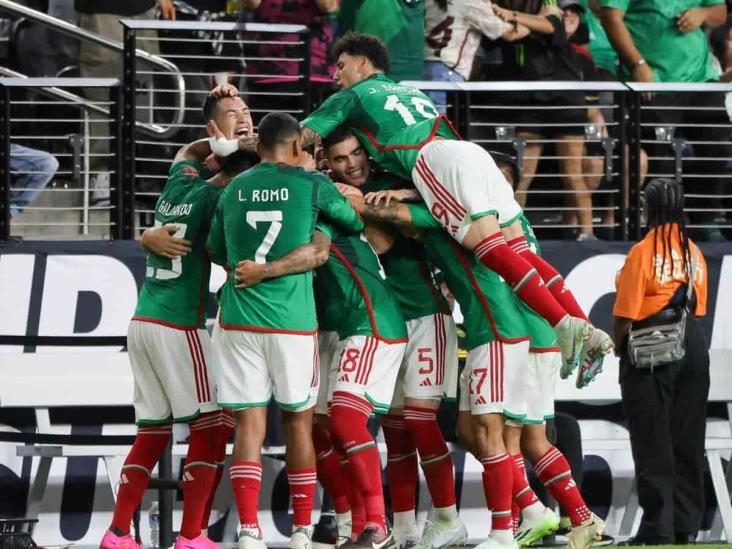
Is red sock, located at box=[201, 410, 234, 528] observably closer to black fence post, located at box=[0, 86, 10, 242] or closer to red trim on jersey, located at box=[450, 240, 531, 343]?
red trim on jersey, located at box=[450, 240, 531, 343]

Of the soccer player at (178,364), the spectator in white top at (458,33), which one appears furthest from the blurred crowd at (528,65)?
the soccer player at (178,364)

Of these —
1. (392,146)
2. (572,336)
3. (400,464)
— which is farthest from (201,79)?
(572,336)

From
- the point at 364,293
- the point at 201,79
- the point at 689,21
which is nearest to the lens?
the point at 364,293

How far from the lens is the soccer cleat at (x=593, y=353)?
7887mm

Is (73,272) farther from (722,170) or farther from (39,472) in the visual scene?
(722,170)

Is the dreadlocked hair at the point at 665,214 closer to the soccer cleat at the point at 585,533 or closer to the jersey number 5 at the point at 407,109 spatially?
the jersey number 5 at the point at 407,109

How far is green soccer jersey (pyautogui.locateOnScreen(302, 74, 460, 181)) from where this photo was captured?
8.56 meters

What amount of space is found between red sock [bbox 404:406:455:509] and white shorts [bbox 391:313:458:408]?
10cm

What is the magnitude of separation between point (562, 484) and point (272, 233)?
6.77 ft

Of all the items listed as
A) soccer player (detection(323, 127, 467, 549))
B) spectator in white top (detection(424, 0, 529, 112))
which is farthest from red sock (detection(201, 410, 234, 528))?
spectator in white top (detection(424, 0, 529, 112))

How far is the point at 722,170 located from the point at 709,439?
2003 millimetres

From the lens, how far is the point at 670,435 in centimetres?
1031

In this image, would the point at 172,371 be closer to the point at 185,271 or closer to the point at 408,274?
the point at 185,271

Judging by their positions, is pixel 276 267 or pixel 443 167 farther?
pixel 443 167
